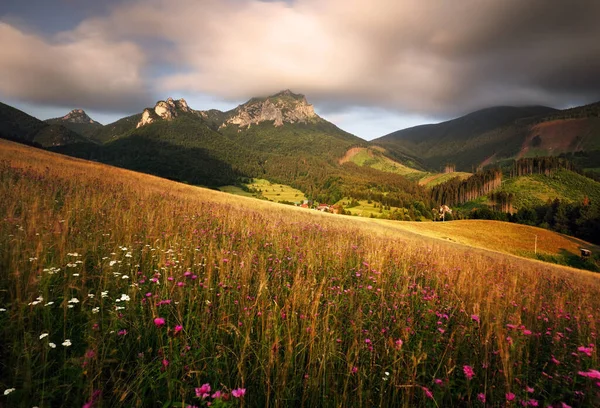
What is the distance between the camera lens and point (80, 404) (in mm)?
2037

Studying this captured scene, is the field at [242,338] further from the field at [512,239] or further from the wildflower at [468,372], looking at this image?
the field at [512,239]

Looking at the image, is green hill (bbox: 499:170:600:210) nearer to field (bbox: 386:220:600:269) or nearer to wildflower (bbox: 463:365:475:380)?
field (bbox: 386:220:600:269)

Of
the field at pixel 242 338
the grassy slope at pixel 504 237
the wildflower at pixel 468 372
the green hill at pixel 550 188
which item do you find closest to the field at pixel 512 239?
the grassy slope at pixel 504 237

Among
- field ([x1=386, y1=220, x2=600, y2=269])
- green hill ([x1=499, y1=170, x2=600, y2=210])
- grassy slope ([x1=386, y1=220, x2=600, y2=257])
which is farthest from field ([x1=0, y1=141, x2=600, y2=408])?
green hill ([x1=499, y1=170, x2=600, y2=210])

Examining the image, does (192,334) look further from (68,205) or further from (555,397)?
(68,205)

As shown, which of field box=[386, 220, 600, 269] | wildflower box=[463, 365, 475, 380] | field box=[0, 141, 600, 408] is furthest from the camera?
field box=[386, 220, 600, 269]

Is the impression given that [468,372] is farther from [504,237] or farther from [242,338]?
[504,237]

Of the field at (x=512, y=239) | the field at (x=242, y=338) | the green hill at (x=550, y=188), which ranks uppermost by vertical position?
the green hill at (x=550, y=188)

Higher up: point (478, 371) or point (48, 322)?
point (48, 322)

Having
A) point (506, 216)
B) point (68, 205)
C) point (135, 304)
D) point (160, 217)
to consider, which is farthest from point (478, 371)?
point (506, 216)

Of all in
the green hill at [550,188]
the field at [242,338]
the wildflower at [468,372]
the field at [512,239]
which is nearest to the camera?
the field at [242,338]

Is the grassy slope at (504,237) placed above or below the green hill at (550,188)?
below

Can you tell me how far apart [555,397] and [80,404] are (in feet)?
14.4

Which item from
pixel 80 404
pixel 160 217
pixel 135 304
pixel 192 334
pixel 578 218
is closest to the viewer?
pixel 80 404
